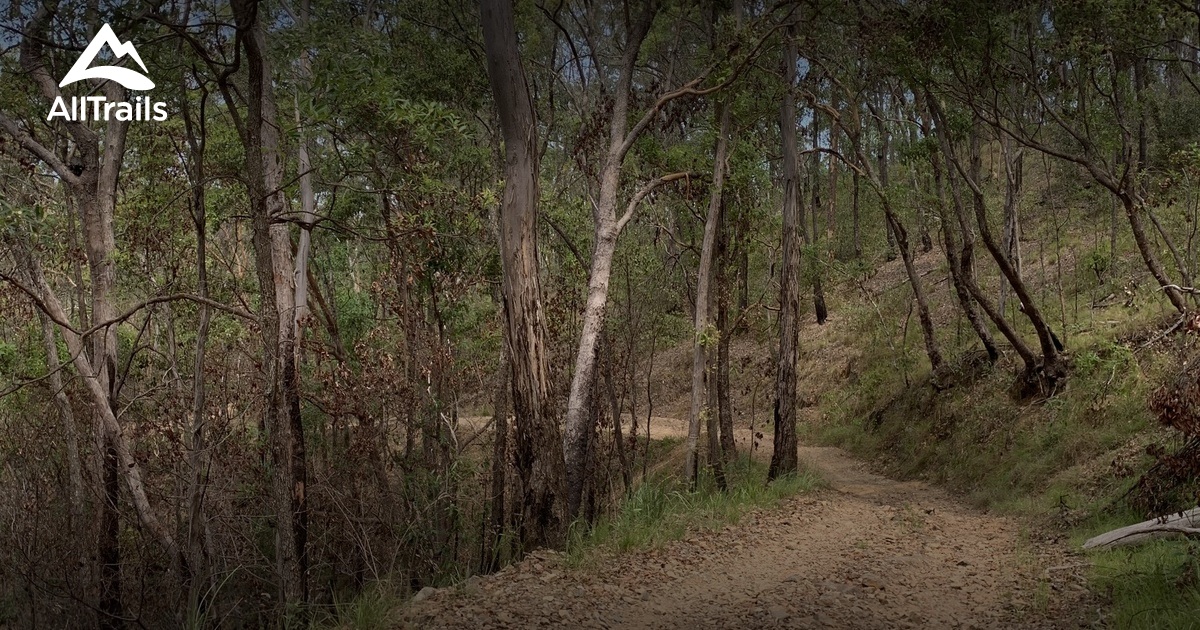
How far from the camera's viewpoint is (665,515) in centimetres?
A: 897

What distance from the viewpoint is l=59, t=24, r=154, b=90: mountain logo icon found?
8.86m

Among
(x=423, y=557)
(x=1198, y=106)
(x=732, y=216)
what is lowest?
(x=423, y=557)

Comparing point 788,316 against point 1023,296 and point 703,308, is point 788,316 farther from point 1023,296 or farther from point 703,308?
point 1023,296

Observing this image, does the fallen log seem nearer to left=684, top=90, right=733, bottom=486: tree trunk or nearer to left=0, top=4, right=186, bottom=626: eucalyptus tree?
left=684, top=90, right=733, bottom=486: tree trunk

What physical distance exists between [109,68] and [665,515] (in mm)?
8753

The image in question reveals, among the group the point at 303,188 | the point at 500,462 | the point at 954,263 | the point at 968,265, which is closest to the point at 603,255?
the point at 500,462

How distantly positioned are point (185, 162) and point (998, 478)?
552 inches

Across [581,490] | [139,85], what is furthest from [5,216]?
[581,490]

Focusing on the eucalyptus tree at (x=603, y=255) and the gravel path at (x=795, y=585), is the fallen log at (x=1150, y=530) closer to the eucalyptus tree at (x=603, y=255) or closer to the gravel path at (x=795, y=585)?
the gravel path at (x=795, y=585)

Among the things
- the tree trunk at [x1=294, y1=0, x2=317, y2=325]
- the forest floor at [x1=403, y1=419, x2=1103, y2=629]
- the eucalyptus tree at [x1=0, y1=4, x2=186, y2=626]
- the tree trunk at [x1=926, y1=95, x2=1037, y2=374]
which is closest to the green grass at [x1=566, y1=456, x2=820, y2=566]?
the forest floor at [x1=403, y1=419, x2=1103, y2=629]

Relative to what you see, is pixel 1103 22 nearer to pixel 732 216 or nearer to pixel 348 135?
pixel 732 216

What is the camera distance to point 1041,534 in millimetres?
9047

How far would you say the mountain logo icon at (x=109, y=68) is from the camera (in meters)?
8.86

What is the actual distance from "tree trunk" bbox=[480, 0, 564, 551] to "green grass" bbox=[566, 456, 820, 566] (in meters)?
0.58
